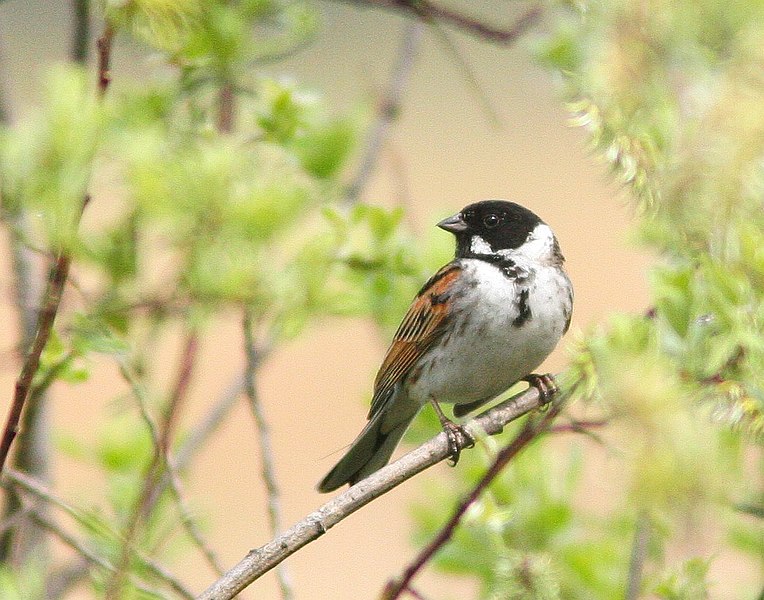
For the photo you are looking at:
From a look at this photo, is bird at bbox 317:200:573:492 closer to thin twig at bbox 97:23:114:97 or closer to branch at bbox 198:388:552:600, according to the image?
branch at bbox 198:388:552:600

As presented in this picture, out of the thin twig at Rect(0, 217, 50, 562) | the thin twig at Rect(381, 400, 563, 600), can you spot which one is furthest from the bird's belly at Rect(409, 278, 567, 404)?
the thin twig at Rect(381, 400, 563, 600)

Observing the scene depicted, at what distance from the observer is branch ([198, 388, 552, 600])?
1.47m

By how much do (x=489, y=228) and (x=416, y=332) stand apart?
40 cm

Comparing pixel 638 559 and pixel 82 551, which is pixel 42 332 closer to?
pixel 82 551

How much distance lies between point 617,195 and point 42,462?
224 centimetres

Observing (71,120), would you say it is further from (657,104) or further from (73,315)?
(657,104)

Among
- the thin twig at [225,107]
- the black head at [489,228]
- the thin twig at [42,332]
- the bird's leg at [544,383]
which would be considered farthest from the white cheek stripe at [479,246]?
the thin twig at [42,332]

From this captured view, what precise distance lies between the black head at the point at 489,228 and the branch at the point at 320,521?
1525mm

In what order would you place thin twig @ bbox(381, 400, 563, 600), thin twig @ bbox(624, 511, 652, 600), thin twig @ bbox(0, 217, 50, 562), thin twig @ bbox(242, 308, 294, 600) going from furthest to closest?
thin twig @ bbox(0, 217, 50, 562)
thin twig @ bbox(242, 308, 294, 600)
thin twig @ bbox(624, 511, 652, 600)
thin twig @ bbox(381, 400, 563, 600)

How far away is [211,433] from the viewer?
337 cm

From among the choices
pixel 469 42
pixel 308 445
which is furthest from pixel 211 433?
pixel 469 42

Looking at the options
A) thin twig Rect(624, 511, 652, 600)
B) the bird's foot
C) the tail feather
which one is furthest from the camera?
the tail feather

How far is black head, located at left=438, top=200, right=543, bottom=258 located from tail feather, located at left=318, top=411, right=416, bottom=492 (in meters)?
0.51

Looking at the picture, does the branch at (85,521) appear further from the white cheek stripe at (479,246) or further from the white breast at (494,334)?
the white cheek stripe at (479,246)
